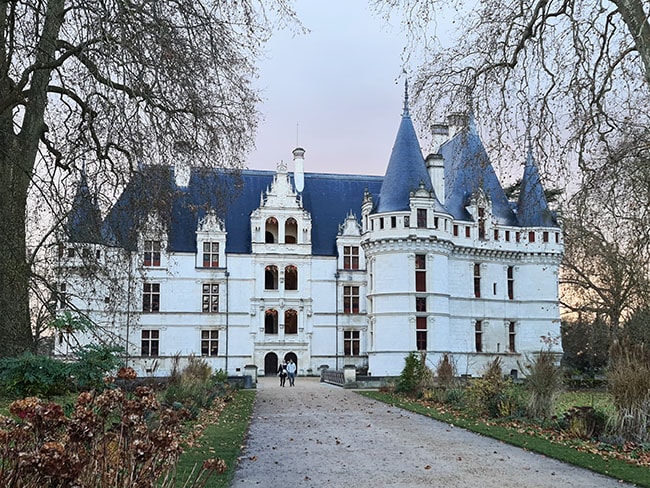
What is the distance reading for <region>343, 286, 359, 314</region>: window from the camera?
36125 millimetres

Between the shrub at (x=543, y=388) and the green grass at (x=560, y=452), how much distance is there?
1.05 m

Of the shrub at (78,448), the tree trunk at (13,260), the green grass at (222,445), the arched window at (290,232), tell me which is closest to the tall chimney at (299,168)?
the arched window at (290,232)

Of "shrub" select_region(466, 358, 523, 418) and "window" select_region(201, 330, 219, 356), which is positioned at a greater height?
"window" select_region(201, 330, 219, 356)

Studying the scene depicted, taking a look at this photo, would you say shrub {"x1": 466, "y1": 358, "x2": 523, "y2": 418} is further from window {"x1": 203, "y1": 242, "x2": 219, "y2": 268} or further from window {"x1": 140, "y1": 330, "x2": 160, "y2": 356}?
window {"x1": 140, "y1": 330, "x2": 160, "y2": 356}

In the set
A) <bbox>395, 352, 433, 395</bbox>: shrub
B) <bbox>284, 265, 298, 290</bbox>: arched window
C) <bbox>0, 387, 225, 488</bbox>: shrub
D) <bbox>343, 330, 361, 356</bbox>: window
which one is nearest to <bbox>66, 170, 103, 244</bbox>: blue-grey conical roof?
<bbox>0, 387, 225, 488</bbox>: shrub

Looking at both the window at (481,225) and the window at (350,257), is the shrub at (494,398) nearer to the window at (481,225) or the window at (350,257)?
the window at (481,225)

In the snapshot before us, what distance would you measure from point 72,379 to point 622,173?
9930mm

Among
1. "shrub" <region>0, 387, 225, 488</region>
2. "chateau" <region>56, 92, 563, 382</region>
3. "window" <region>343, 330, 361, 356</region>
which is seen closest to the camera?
"shrub" <region>0, 387, 225, 488</region>

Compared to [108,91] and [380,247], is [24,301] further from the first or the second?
[380,247]

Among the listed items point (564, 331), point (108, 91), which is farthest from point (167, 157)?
point (564, 331)

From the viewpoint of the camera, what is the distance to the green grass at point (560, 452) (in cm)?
806

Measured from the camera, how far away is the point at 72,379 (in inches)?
452

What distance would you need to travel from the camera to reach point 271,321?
3591 cm

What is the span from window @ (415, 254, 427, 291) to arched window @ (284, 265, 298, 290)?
785cm
